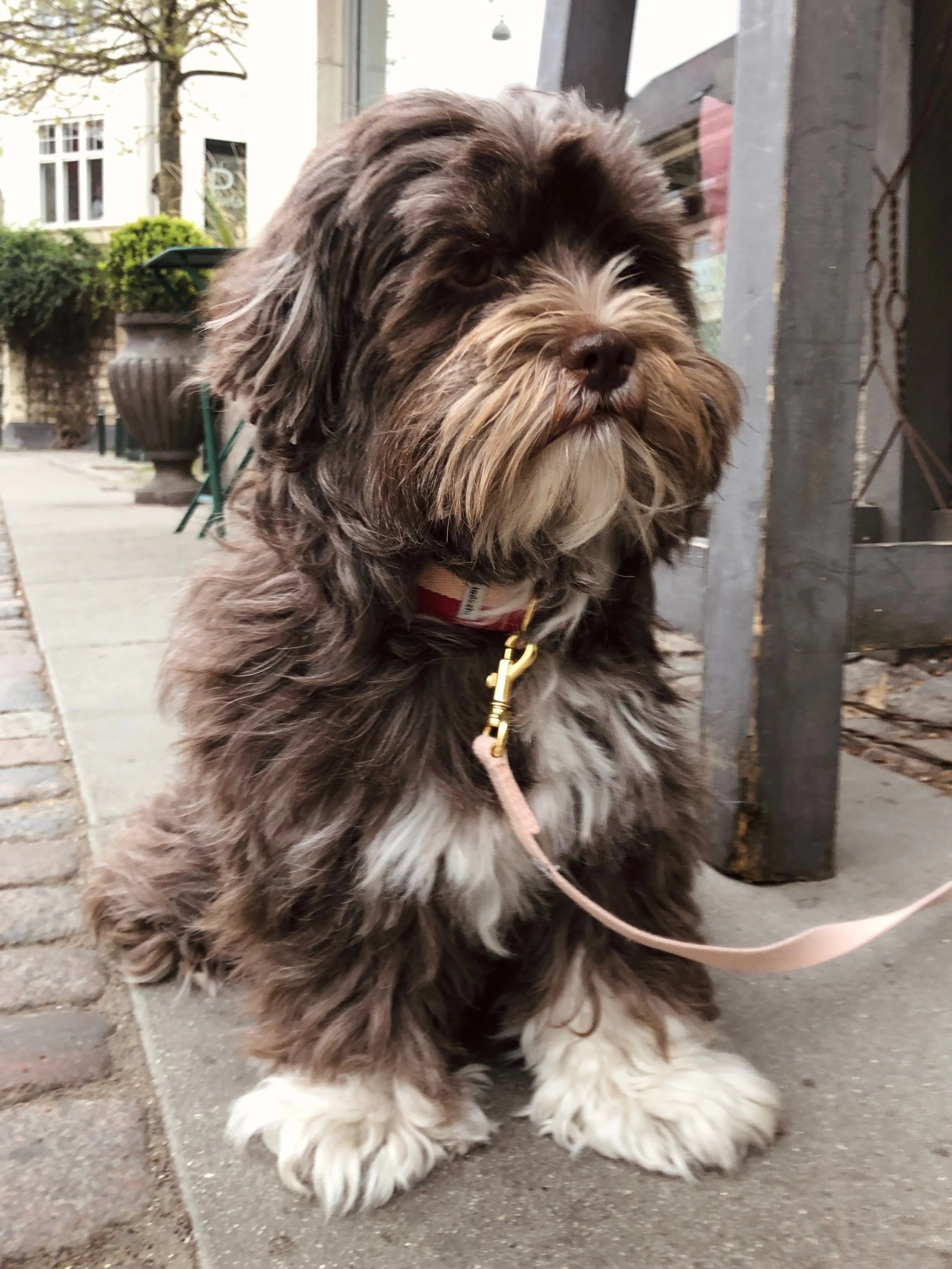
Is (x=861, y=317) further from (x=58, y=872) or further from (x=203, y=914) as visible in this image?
(x=58, y=872)

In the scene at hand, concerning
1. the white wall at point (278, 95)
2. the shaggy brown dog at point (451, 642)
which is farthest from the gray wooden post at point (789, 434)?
the white wall at point (278, 95)

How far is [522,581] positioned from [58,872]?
1.33 meters

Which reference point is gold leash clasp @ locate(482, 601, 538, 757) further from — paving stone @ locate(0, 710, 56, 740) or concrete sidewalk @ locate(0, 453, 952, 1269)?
paving stone @ locate(0, 710, 56, 740)

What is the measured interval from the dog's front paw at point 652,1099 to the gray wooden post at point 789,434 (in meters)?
0.63

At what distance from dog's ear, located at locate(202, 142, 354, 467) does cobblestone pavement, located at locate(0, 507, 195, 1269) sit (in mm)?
964

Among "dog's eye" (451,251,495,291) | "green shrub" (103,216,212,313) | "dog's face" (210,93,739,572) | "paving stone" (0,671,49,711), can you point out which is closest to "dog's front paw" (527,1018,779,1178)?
"dog's face" (210,93,739,572)

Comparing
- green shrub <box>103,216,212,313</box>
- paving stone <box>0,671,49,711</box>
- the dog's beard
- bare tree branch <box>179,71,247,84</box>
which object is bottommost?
paving stone <box>0,671,49,711</box>

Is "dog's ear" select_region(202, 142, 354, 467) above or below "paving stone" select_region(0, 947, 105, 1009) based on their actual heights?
above

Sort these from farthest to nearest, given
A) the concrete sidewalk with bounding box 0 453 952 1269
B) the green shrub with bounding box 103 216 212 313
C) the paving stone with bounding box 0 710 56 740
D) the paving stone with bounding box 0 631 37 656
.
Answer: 1. the green shrub with bounding box 103 216 212 313
2. the paving stone with bounding box 0 631 37 656
3. the paving stone with bounding box 0 710 56 740
4. the concrete sidewalk with bounding box 0 453 952 1269

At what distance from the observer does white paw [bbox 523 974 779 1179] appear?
1456mm

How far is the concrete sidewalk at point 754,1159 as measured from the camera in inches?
50.9

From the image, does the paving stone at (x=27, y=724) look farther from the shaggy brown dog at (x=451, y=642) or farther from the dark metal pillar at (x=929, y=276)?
the dark metal pillar at (x=929, y=276)

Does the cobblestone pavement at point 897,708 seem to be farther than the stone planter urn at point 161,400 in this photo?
No

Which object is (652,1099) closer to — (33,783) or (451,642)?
(451,642)
